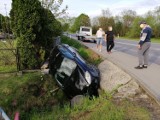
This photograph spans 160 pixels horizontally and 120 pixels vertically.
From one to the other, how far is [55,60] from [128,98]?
11.1 ft

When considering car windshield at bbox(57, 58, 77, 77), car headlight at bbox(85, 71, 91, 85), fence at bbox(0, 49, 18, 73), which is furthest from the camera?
fence at bbox(0, 49, 18, 73)

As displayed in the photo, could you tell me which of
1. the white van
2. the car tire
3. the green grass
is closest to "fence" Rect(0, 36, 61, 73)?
the green grass

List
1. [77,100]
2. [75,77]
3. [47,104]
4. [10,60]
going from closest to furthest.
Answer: [77,100] → [75,77] → [47,104] → [10,60]

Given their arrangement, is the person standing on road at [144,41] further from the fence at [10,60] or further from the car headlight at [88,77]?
the fence at [10,60]

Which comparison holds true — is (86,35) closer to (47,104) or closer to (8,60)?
(8,60)

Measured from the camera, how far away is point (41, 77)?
1019cm

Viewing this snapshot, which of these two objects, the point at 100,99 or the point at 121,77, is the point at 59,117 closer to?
the point at 100,99

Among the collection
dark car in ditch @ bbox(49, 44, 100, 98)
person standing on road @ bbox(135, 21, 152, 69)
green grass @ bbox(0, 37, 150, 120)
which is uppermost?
person standing on road @ bbox(135, 21, 152, 69)

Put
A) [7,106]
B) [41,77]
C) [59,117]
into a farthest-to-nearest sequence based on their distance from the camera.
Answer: [41,77] → [7,106] → [59,117]

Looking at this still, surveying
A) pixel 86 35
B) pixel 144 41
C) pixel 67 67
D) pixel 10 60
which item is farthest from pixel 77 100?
pixel 86 35

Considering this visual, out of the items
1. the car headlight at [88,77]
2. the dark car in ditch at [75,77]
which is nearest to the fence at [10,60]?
the dark car in ditch at [75,77]

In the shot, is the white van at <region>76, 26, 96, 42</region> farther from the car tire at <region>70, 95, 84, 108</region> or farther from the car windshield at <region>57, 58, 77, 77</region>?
the car tire at <region>70, 95, 84, 108</region>

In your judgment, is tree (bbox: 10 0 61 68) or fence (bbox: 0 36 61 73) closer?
fence (bbox: 0 36 61 73)

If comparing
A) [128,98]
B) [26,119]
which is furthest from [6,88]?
[128,98]
